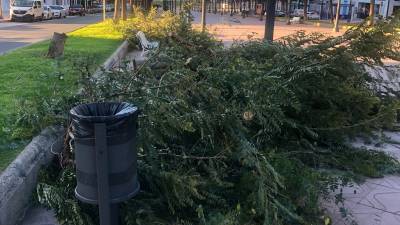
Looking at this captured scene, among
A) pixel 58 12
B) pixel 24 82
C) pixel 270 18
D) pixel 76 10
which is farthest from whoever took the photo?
pixel 76 10

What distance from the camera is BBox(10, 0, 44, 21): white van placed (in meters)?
38.3

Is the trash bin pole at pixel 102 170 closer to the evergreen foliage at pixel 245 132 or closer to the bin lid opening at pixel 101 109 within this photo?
the bin lid opening at pixel 101 109

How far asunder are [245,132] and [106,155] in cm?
196

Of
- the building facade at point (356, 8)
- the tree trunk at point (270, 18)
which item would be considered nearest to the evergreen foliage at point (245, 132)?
the tree trunk at point (270, 18)

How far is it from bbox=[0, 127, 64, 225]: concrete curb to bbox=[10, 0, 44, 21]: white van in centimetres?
3672

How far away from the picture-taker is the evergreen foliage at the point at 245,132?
3.78m

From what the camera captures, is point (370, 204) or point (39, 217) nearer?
point (39, 217)

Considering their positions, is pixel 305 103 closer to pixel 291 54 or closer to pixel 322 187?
pixel 291 54

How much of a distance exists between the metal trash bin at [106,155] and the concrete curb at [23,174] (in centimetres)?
92

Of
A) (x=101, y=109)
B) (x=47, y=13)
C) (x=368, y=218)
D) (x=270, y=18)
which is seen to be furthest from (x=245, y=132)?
(x=47, y=13)

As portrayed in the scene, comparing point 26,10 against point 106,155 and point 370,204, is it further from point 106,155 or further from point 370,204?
point 106,155

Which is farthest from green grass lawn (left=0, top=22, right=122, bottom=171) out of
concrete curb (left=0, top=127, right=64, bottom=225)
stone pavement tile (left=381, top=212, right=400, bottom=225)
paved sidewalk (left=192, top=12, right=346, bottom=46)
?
paved sidewalk (left=192, top=12, right=346, bottom=46)

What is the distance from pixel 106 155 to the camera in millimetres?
2951

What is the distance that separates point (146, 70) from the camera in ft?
16.1
